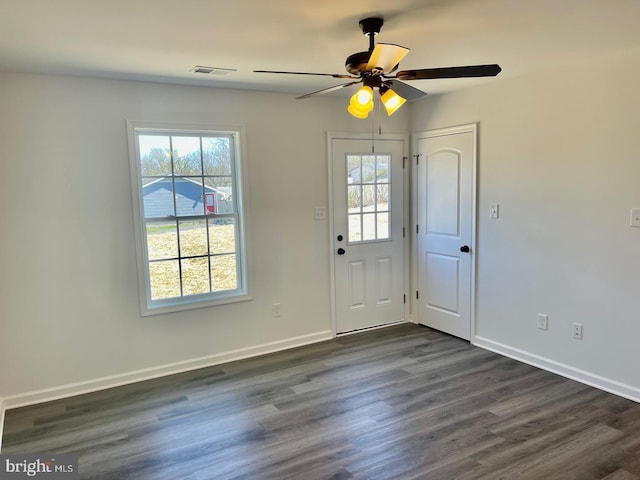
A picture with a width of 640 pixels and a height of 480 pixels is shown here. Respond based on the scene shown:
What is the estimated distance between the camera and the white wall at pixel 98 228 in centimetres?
318

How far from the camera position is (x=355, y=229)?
15.1 feet

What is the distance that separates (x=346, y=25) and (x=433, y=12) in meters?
0.44

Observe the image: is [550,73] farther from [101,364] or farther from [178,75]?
[101,364]

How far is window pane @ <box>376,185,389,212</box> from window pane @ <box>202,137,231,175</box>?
1.59m

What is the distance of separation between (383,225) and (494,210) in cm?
117

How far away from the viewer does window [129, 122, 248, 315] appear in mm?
3623

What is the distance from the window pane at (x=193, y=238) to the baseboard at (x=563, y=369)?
8.74 feet

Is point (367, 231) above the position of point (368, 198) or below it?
below

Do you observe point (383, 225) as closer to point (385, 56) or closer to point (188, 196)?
point (188, 196)

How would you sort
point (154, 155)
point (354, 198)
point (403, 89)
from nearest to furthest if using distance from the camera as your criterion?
point (403, 89) < point (154, 155) < point (354, 198)

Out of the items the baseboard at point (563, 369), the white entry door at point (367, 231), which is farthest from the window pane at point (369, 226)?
the baseboard at point (563, 369)

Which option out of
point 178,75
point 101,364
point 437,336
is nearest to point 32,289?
point 101,364

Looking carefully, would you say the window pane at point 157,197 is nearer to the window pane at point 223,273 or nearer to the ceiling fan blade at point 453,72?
the window pane at point 223,273

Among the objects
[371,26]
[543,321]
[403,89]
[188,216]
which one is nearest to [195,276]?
[188,216]
